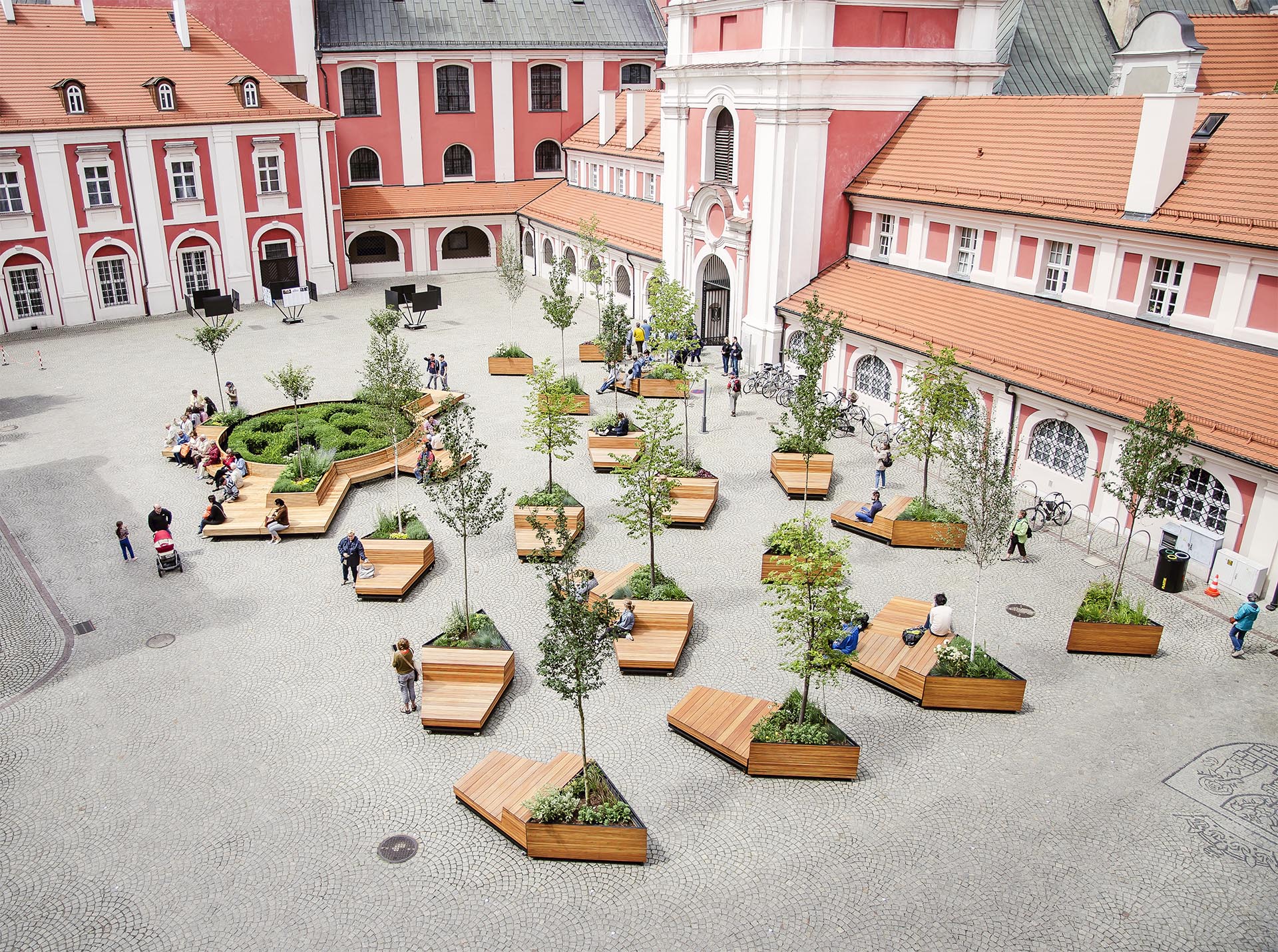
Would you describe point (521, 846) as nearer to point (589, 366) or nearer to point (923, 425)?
point (923, 425)

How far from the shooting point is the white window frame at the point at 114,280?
4288 centimetres

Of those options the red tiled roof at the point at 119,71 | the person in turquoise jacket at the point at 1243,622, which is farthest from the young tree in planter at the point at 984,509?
the red tiled roof at the point at 119,71

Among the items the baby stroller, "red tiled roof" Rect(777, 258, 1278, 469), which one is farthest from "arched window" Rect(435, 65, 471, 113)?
the baby stroller

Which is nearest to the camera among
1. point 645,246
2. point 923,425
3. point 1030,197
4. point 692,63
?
point 923,425

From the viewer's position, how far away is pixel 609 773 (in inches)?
608

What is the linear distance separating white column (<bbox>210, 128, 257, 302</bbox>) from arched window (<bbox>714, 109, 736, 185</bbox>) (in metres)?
22.4

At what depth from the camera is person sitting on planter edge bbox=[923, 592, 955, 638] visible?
18.0 meters

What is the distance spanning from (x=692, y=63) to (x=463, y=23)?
23.5 meters

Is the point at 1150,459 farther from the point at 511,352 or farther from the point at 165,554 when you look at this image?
the point at 511,352

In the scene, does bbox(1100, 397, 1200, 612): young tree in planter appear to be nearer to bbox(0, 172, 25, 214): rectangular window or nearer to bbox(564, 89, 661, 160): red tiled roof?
bbox(564, 89, 661, 160): red tiled roof

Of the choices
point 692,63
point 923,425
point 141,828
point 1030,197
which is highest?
point 692,63

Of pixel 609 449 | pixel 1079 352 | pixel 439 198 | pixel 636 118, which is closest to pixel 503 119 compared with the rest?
pixel 439 198

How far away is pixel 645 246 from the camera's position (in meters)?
42.8

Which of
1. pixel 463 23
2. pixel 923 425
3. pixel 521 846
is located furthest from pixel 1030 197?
pixel 463 23
